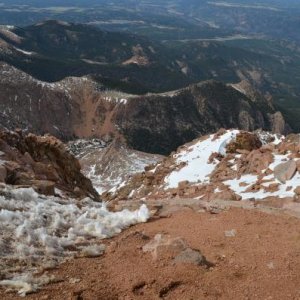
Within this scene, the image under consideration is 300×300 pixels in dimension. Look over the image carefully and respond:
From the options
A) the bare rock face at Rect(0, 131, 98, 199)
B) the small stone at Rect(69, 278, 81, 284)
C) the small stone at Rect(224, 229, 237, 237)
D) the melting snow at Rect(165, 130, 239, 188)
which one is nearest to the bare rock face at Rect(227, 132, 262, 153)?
the melting snow at Rect(165, 130, 239, 188)

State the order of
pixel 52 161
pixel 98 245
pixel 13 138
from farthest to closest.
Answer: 1. pixel 52 161
2. pixel 13 138
3. pixel 98 245

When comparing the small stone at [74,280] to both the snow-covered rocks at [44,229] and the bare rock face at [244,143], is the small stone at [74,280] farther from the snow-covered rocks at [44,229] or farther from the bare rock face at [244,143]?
the bare rock face at [244,143]

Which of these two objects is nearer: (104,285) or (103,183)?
(104,285)

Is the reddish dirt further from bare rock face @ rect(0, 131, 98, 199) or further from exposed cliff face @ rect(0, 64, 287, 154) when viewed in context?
exposed cliff face @ rect(0, 64, 287, 154)

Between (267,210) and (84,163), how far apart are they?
104m

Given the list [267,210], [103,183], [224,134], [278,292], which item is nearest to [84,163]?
[103,183]

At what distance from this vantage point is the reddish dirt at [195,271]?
12.9 m

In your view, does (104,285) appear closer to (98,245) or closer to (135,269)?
(135,269)

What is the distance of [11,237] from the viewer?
48.4 feet

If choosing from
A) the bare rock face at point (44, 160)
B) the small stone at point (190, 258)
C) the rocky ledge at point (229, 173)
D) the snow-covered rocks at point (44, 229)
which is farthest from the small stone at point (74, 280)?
the rocky ledge at point (229, 173)

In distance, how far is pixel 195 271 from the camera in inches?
549

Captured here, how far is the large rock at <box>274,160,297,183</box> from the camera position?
98.8 feet

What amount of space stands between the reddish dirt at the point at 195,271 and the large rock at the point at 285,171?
12380 mm

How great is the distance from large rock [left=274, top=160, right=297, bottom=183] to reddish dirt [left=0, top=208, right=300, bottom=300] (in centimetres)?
1238
